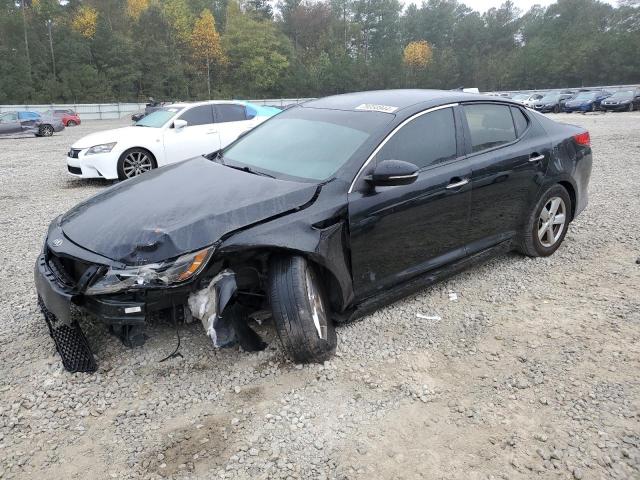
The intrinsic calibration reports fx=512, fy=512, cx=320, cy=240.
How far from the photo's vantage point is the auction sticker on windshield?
3732 mm

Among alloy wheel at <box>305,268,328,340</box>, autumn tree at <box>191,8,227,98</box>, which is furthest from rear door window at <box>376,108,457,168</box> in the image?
autumn tree at <box>191,8,227,98</box>

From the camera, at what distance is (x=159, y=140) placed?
884cm

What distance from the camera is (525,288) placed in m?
4.20

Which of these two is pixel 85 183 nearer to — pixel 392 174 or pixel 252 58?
pixel 392 174

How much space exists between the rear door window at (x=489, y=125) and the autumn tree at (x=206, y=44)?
74.7 meters

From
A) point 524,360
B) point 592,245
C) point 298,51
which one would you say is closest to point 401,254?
point 524,360

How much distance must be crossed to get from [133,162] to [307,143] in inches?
230

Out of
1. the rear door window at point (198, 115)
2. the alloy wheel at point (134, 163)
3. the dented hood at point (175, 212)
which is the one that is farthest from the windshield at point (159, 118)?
the dented hood at point (175, 212)

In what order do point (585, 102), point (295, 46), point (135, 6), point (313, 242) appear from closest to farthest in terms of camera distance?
point (313, 242), point (585, 102), point (135, 6), point (295, 46)

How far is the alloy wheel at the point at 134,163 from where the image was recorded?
8609mm

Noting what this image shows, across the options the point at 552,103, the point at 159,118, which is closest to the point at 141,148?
the point at 159,118

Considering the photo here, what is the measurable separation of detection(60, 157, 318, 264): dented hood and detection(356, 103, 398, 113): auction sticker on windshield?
37.4 inches

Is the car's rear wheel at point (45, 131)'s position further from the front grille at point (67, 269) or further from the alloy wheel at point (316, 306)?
the alloy wheel at point (316, 306)

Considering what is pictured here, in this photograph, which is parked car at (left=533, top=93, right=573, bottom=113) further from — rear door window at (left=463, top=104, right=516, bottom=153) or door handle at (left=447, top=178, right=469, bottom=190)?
door handle at (left=447, top=178, right=469, bottom=190)
